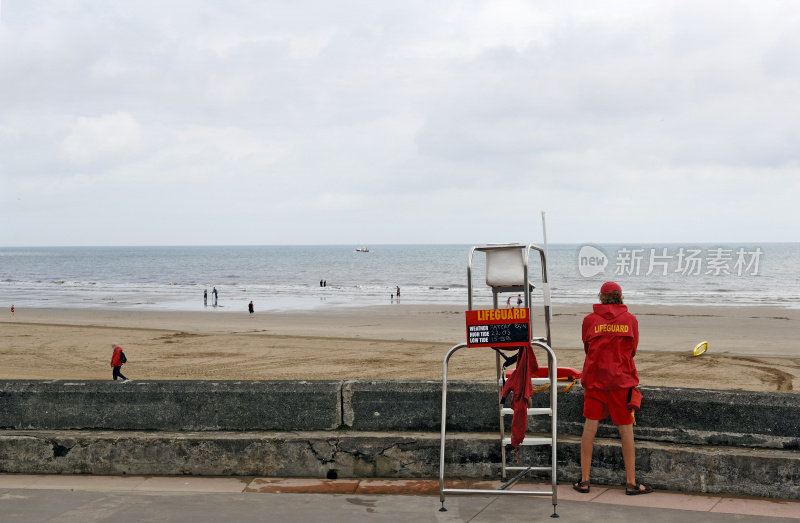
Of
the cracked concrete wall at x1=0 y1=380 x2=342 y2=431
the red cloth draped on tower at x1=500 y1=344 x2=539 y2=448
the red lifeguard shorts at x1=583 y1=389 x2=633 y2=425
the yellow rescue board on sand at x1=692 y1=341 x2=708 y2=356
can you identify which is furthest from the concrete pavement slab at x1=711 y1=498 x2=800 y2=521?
the yellow rescue board on sand at x1=692 y1=341 x2=708 y2=356

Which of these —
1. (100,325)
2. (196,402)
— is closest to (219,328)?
(100,325)

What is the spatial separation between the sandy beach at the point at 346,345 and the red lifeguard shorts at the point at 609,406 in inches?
466

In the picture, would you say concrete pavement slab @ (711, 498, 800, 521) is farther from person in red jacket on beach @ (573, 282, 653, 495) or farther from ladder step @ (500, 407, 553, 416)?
ladder step @ (500, 407, 553, 416)

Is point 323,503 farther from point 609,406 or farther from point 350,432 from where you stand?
point 609,406

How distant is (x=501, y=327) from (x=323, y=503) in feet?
Answer: 5.40

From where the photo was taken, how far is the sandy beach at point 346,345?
18891 mm

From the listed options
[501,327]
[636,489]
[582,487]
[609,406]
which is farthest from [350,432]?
[636,489]

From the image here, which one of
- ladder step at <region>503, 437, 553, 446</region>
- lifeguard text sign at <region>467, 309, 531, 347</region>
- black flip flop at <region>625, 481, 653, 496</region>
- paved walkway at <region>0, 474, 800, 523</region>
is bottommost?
paved walkway at <region>0, 474, 800, 523</region>

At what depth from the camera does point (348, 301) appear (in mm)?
49250

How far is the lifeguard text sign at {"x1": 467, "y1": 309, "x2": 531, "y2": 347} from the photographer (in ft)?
16.1

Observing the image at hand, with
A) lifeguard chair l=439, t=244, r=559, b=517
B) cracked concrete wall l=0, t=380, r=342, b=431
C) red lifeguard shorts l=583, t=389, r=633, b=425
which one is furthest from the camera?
cracked concrete wall l=0, t=380, r=342, b=431

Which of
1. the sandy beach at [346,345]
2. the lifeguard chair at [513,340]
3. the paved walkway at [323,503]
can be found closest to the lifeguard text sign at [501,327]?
the lifeguard chair at [513,340]

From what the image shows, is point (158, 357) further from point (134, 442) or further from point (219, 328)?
point (134, 442)

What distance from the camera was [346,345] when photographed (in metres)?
24.9
